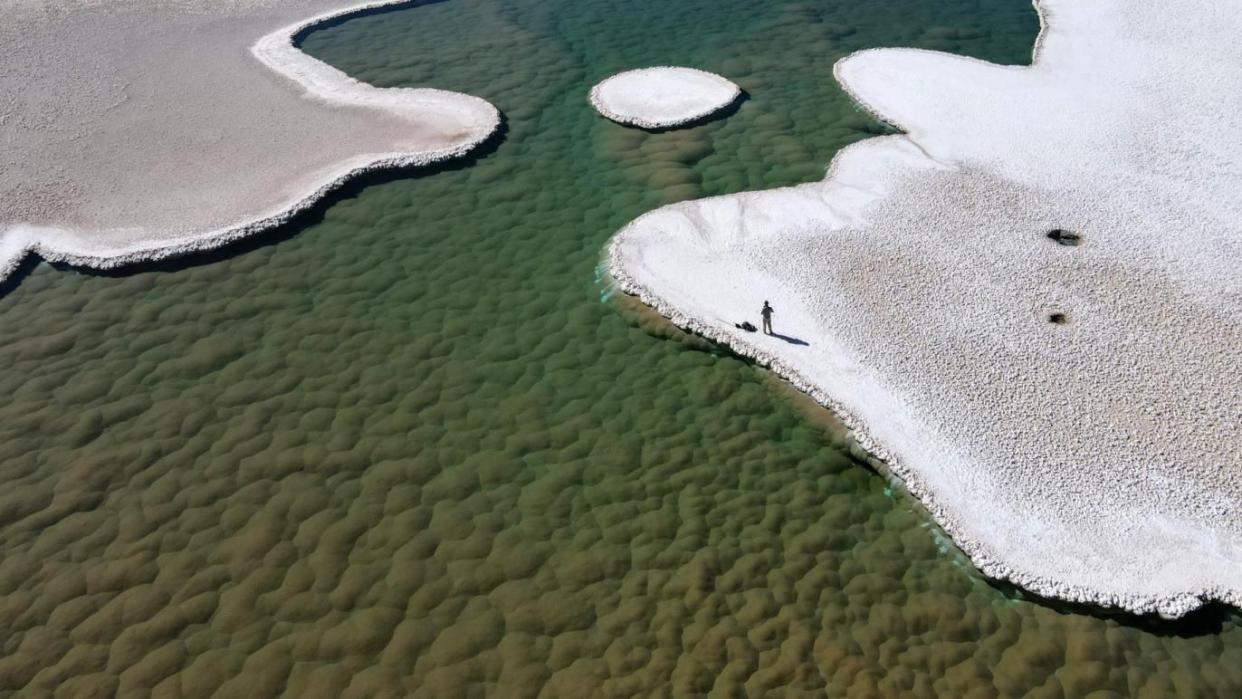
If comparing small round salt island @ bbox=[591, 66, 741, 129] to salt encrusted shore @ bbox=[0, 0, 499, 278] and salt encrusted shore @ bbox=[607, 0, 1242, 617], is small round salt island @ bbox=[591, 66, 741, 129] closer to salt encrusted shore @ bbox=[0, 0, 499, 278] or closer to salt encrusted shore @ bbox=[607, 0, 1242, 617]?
salt encrusted shore @ bbox=[0, 0, 499, 278]

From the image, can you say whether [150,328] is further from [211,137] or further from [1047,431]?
[1047,431]

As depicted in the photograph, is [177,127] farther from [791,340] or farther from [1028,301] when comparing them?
[1028,301]

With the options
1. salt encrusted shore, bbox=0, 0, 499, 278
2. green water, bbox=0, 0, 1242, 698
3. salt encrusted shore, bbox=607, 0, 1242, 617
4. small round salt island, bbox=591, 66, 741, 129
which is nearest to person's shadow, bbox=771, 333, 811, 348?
salt encrusted shore, bbox=607, 0, 1242, 617

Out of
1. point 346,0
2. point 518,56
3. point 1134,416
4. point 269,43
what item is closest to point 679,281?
point 1134,416

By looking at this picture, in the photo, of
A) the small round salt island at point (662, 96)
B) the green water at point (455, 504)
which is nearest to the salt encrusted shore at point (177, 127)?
the green water at point (455, 504)

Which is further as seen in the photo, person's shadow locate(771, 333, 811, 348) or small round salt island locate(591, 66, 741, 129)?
small round salt island locate(591, 66, 741, 129)

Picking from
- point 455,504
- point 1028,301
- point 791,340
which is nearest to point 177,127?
point 455,504

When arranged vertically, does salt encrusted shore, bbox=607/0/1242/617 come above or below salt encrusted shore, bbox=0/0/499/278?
below
